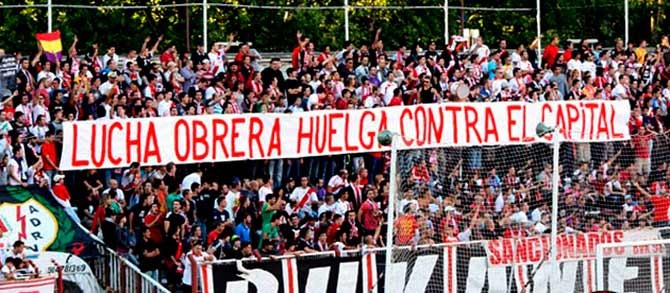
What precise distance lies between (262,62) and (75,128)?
13294mm

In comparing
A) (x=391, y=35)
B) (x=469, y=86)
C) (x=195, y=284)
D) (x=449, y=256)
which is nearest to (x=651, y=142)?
(x=469, y=86)

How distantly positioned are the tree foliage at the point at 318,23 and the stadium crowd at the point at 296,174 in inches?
623

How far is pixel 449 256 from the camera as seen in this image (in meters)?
21.7

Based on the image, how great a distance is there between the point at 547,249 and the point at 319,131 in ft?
15.4

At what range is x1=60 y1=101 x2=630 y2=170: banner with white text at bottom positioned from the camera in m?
22.2

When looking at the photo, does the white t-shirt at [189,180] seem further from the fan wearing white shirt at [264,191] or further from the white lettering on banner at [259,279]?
the white lettering on banner at [259,279]

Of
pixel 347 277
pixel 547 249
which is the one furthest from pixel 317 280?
pixel 547 249

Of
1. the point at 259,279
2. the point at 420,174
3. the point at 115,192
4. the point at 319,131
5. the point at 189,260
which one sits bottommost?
the point at 259,279

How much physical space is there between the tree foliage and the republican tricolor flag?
1607 cm

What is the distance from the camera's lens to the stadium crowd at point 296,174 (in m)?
21.4

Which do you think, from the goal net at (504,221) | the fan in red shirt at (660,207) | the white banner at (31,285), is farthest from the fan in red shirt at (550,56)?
the white banner at (31,285)

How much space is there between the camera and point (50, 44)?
25.9m

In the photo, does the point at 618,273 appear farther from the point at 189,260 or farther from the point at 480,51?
the point at 480,51

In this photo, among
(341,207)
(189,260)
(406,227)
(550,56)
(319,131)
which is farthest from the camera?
(550,56)
